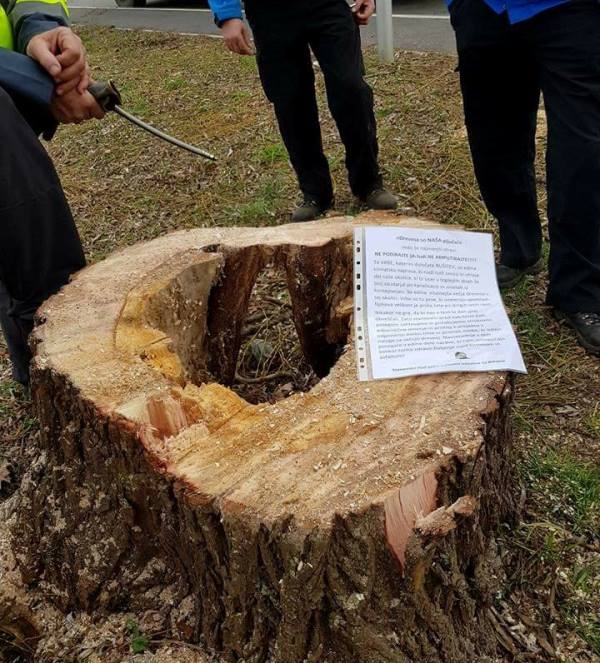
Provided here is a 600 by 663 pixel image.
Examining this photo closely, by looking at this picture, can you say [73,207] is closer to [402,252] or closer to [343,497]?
[402,252]

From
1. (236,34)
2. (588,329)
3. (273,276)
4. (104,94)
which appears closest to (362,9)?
(236,34)

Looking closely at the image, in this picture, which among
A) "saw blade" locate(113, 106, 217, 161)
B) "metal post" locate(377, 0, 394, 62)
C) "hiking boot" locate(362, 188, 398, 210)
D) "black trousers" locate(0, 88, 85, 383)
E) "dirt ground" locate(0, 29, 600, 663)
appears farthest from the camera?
"metal post" locate(377, 0, 394, 62)

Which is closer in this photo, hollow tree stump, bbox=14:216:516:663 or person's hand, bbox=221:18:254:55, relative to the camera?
hollow tree stump, bbox=14:216:516:663

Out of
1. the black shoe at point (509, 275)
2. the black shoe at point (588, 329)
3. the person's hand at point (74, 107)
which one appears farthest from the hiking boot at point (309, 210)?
the person's hand at point (74, 107)

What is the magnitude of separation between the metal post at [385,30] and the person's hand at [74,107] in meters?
3.88

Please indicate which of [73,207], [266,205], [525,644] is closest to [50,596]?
[525,644]

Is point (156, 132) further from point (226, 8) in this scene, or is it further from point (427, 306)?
point (427, 306)

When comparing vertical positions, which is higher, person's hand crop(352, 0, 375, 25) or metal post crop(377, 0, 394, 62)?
person's hand crop(352, 0, 375, 25)

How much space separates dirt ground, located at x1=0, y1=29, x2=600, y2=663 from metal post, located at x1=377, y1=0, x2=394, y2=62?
0.36 feet

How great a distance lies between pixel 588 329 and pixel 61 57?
1824 millimetres

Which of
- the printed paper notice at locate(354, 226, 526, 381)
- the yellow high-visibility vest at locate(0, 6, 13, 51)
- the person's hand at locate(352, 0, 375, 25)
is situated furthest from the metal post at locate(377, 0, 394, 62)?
the printed paper notice at locate(354, 226, 526, 381)

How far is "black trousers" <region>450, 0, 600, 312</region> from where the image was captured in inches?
79.4

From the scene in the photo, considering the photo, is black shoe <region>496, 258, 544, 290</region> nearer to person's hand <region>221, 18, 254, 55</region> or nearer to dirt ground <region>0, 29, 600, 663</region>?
dirt ground <region>0, 29, 600, 663</region>

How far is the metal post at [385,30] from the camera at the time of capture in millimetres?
5277
